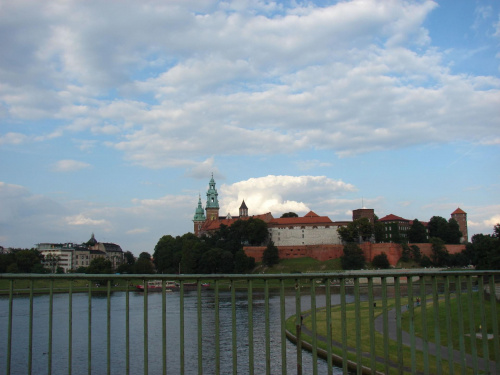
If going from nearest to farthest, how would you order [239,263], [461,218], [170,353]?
[170,353], [239,263], [461,218]

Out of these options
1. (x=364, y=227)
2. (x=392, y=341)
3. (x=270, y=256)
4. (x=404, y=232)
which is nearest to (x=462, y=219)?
(x=404, y=232)

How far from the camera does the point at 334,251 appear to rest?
94375 millimetres

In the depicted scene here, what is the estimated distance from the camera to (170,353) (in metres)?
20.6

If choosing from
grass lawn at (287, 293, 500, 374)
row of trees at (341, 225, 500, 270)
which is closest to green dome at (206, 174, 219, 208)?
row of trees at (341, 225, 500, 270)

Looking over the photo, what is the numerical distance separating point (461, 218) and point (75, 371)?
372 ft

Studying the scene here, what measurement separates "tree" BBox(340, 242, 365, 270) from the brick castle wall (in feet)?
7.21

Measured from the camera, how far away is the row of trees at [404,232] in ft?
310

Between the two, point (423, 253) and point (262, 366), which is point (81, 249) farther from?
point (262, 366)

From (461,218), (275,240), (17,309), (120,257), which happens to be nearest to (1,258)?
(275,240)

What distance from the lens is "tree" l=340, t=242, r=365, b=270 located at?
87500mm

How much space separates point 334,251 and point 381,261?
10374mm

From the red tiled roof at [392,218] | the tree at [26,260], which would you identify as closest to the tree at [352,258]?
the red tiled roof at [392,218]

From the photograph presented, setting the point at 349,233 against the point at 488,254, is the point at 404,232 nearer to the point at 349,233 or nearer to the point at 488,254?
the point at 349,233

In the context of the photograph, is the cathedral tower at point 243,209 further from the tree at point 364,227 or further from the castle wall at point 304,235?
the tree at point 364,227
